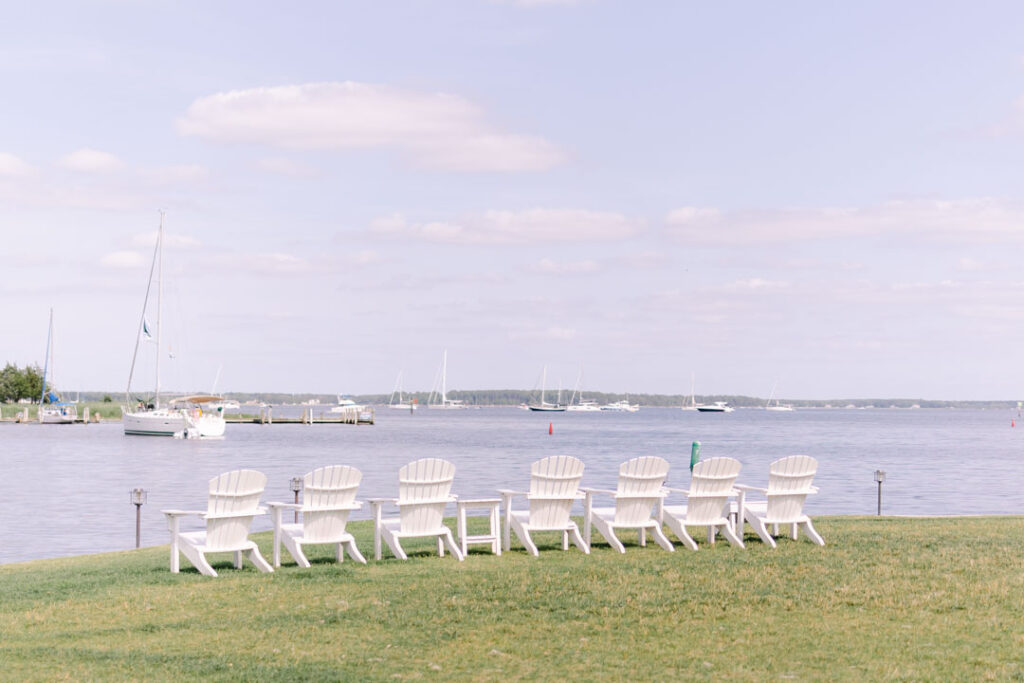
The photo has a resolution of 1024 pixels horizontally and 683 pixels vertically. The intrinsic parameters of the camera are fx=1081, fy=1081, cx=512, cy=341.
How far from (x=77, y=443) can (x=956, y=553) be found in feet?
234

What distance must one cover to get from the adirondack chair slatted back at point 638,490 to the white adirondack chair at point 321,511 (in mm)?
3040

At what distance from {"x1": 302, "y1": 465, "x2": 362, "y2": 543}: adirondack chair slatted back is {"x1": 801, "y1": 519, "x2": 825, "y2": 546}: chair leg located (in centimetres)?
554

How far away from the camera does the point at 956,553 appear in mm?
11727

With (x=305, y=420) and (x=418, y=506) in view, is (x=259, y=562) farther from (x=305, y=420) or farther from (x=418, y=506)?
(x=305, y=420)

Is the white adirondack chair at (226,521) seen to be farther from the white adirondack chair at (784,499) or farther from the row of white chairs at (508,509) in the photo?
the white adirondack chair at (784,499)

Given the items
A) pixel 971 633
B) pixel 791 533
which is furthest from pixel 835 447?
pixel 971 633

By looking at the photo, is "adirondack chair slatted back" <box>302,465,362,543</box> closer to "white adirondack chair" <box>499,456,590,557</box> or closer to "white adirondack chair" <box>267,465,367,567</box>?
"white adirondack chair" <box>267,465,367,567</box>

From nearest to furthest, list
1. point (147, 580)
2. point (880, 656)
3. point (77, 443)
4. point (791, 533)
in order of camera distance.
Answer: point (880, 656), point (147, 580), point (791, 533), point (77, 443)

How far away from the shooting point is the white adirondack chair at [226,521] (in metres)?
10.7

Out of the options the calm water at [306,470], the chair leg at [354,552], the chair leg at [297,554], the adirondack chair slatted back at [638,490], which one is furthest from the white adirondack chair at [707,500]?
the calm water at [306,470]

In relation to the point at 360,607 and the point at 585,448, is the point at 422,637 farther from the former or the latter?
the point at 585,448

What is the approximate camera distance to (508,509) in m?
12.2

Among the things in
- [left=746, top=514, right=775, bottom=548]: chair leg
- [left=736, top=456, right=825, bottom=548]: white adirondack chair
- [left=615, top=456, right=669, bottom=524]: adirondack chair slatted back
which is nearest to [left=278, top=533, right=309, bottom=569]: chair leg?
[left=615, top=456, right=669, bottom=524]: adirondack chair slatted back

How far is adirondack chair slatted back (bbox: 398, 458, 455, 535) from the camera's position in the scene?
11445 mm
